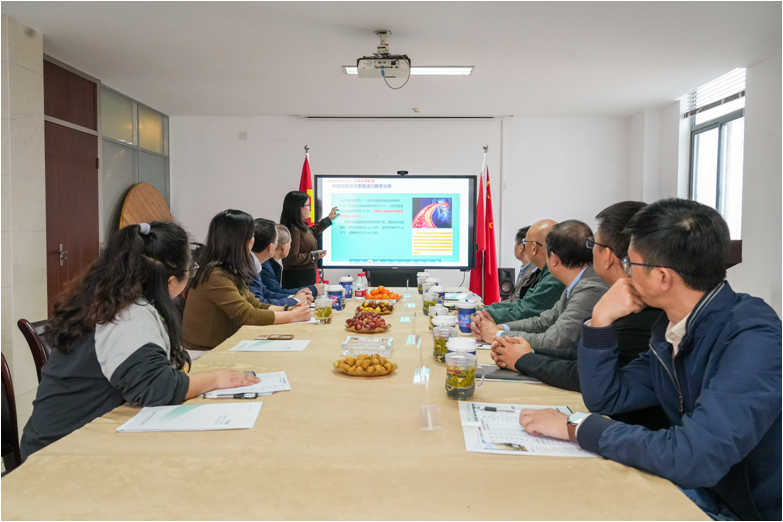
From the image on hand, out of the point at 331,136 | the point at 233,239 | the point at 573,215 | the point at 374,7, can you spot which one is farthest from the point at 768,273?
the point at 331,136

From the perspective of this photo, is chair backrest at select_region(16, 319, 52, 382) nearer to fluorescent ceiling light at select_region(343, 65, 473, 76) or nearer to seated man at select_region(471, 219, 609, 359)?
seated man at select_region(471, 219, 609, 359)

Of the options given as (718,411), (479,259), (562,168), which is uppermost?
(562,168)

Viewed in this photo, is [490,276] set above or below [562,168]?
below

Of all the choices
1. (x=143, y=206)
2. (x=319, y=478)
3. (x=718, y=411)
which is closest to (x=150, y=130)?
(x=143, y=206)

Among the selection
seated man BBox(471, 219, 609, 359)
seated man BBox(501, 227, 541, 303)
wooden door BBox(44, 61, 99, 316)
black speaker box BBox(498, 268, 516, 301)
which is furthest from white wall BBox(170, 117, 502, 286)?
seated man BBox(471, 219, 609, 359)

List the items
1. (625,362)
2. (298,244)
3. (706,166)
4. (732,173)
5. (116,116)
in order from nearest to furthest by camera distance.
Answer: (625,362)
(298,244)
(732,173)
(116,116)
(706,166)

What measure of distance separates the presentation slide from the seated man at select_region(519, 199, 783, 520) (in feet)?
13.7

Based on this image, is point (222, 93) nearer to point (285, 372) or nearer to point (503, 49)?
point (503, 49)

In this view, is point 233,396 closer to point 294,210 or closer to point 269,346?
point 269,346

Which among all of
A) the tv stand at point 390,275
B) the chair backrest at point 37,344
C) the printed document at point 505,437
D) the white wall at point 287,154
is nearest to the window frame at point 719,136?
the white wall at point 287,154

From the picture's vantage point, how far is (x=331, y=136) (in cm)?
643

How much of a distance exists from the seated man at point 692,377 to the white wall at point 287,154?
513 centimetres

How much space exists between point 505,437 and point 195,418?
71cm

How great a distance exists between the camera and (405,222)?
552 centimetres
